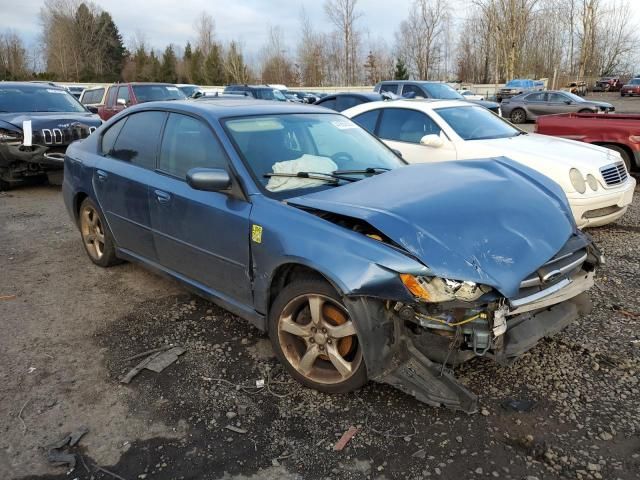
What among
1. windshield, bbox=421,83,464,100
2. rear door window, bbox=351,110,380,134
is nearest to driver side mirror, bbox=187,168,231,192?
rear door window, bbox=351,110,380,134

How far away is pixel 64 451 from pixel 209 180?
5.45 ft

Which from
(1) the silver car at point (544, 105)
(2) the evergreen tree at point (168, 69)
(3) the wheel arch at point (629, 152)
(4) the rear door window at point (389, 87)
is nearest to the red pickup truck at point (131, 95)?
(4) the rear door window at point (389, 87)

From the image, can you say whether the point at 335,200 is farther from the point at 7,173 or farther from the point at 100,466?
the point at 7,173

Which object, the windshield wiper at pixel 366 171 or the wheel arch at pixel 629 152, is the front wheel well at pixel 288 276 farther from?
the wheel arch at pixel 629 152

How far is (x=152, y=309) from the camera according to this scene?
4.18 metres

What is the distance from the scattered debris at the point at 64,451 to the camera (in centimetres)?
249

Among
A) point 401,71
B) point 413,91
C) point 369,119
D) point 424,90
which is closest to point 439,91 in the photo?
point 424,90

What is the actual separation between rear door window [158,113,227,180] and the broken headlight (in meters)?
1.57

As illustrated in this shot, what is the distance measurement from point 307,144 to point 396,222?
1386 millimetres

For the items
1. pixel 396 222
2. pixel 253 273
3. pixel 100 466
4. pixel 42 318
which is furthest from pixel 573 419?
pixel 42 318

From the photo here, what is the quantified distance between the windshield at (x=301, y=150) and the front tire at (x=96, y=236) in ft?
6.28

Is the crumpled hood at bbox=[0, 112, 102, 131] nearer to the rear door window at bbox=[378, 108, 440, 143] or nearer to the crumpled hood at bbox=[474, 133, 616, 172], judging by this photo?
the rear door window at bbox=[378, 108, 440, 143]

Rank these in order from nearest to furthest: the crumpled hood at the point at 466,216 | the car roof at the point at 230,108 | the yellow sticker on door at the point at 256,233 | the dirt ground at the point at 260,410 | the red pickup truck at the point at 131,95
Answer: the dirt ground at the point at 260,410
the crumpled hood at the point at 466,216
the yellow sticker on door at the point at 256,233
the car roof at the point at 230,108
the red pickup truck at the point at 131,95

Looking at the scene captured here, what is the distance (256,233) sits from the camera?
3.10 metres
